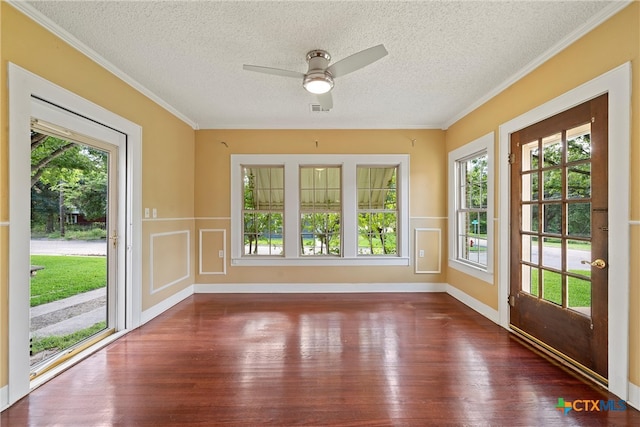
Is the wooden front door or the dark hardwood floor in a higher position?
the wooden front door

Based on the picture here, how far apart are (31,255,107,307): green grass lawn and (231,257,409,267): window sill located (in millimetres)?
1781

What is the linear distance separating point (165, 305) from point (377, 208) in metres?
3.24

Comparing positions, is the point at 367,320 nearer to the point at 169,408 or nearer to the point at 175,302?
the point at 169,408

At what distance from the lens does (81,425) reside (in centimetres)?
160

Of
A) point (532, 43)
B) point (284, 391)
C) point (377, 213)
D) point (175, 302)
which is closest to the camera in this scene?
point (284, 391)

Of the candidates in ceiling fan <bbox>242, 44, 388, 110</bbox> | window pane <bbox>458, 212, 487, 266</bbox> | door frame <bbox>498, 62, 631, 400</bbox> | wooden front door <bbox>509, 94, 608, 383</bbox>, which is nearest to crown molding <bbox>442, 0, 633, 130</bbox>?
door frame <bbox>498, 62, 631, 400</bbox>

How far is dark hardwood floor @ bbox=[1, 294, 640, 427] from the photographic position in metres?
1.67

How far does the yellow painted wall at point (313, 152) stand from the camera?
4.25 metres

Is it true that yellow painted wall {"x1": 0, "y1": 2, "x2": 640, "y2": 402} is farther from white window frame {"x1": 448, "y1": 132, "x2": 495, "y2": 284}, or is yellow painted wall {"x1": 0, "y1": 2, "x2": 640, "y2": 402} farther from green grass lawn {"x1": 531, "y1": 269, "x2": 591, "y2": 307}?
green grass lawn {"x1": 531, "y1": 269, "x2": 591, "y2": 307}

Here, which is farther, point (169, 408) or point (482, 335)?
point (482, 335)

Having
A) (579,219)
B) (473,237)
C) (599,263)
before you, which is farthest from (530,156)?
(473,237)

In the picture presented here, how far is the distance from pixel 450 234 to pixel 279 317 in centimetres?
273

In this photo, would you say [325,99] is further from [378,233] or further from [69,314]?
[69,314]

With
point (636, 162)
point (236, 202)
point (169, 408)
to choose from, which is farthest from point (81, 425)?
point (636, 162)
